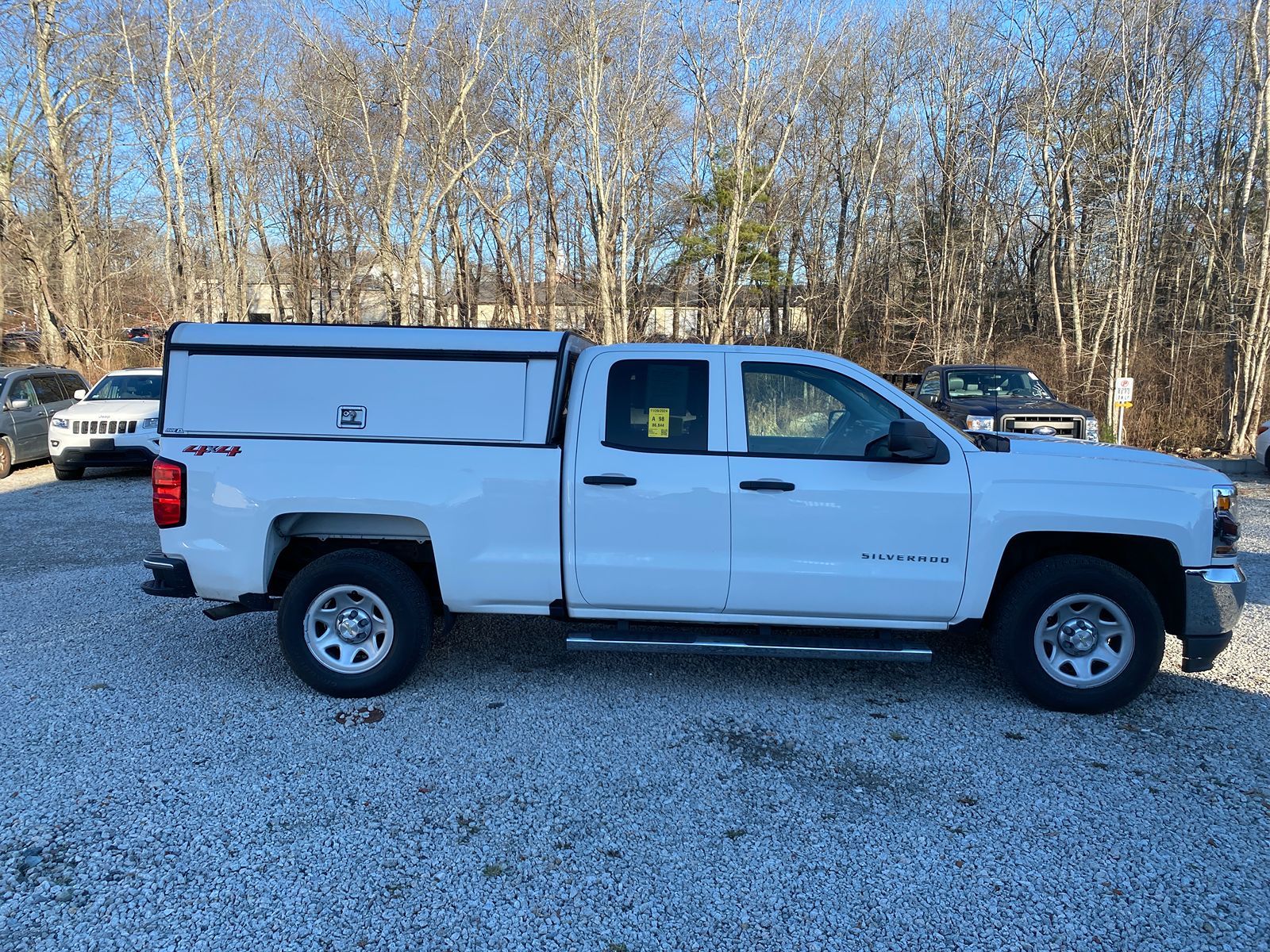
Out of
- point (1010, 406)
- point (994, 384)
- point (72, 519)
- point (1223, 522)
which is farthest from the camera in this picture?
point (994, 384)

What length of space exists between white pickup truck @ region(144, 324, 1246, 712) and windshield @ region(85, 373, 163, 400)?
1071 cm

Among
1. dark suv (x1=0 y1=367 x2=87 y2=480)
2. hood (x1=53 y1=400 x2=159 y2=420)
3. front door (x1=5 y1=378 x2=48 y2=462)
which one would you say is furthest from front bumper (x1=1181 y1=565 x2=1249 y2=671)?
front door (x1=5 y1=378 x2=48 y2=462)

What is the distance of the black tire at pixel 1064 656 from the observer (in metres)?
4.21

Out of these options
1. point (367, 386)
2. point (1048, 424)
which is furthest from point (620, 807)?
point (1048, 424)

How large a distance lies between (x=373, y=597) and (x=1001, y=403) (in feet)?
35.4

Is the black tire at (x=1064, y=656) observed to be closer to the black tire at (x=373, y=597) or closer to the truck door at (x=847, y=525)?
the truck door at (x=847, y=525)

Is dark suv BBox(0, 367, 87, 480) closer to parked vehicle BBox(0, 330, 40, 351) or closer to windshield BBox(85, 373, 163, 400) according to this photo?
windshield BBox(85, 373, 163, 400)

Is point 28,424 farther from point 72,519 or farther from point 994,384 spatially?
point 994,384

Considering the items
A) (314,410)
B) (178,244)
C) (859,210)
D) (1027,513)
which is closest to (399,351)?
(314,410)

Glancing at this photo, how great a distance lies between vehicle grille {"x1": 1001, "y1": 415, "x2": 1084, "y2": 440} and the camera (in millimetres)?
11734

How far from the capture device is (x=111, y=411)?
12414 millimetres

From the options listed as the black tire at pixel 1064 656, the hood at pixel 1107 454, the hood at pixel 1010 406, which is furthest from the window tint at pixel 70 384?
the black tire at pixel 1064 656

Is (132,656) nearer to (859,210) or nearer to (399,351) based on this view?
(399,351)

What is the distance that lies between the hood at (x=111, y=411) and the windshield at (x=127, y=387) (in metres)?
0.54
